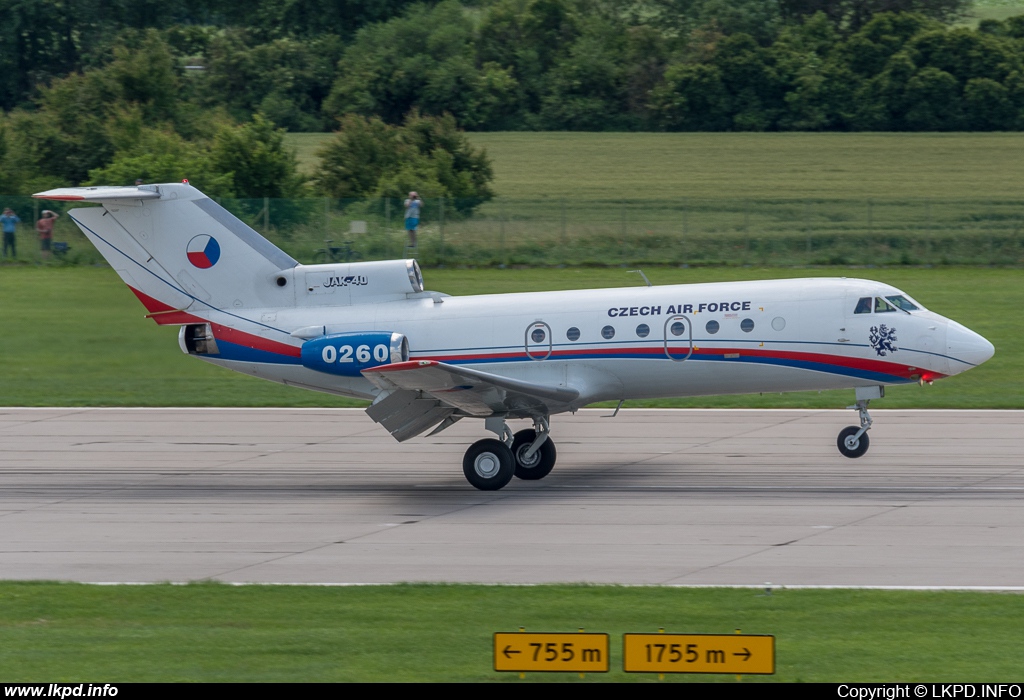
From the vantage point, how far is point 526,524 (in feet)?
57.4

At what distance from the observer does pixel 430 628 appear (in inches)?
484

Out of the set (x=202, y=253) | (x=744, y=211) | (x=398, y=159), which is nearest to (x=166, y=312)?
(x=202, y=253)

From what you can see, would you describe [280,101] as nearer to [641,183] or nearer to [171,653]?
[641,183]

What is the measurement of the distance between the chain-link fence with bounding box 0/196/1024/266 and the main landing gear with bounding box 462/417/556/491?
2933cm

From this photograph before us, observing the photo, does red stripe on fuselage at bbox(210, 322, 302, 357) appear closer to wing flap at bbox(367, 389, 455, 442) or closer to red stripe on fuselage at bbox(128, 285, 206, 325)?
red stripe on fuselage at bbox(128, 285, 206, 325)

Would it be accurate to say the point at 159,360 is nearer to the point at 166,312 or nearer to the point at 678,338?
the point at 166,312

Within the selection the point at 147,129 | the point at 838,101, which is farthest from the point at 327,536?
the point at 838,101

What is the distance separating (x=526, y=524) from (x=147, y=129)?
164 ft

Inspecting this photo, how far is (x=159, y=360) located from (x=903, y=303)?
14.3m

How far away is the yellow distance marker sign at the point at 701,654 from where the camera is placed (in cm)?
824

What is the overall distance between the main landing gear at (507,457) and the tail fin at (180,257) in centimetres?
405

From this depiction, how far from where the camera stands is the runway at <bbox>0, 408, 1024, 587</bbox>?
15.2 metres

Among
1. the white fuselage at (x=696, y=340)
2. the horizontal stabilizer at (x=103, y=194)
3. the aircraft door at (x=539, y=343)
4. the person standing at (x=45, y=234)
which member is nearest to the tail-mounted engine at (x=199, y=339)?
the white fuselage at (x=696, y=340)

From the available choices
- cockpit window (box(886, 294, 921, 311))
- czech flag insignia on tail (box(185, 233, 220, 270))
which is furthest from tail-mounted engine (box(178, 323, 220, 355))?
cockpit window (box(886, 294, 921, 311))
